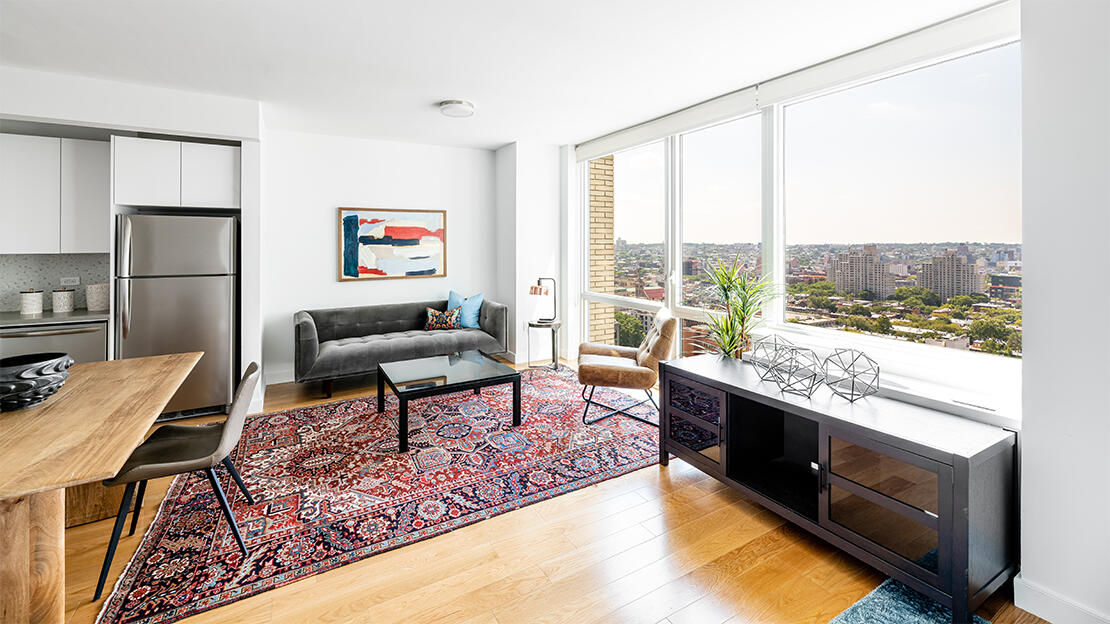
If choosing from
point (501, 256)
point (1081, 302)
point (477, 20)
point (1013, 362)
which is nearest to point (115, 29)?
point (477, 20)

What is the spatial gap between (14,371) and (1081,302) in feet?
12.4

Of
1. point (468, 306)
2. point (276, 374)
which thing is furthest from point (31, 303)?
point (468, 306)

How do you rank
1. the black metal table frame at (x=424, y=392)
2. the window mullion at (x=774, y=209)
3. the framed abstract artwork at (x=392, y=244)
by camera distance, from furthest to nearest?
the framed abstract artwork at (x=392, y=244) → the window mullion at (x=774, y=209) → the black metal table frame at (x=424, y=392)

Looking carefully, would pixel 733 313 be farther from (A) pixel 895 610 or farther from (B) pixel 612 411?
(A) pixel 895 610

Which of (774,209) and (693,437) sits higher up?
(774,209)

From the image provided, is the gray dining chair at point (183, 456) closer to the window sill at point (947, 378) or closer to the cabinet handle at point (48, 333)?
the cabinet handle at point (48, 333)

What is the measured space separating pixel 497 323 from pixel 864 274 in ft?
11.3

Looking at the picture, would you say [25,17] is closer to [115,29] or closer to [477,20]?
[115,29]

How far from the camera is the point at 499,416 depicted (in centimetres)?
389

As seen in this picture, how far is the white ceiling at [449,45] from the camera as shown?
251 cm

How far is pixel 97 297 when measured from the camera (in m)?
4.14

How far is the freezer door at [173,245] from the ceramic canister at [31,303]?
2.81 feet

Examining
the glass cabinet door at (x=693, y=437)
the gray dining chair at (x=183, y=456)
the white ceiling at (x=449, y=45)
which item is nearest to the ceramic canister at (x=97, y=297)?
the white ceiling at (x=449, y=45)

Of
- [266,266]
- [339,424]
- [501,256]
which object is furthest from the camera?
[501,256]
